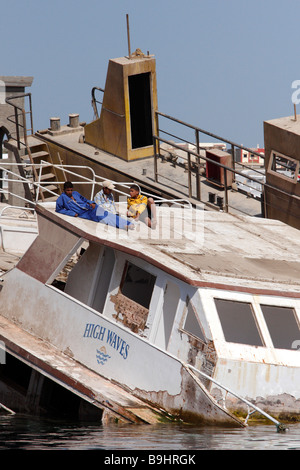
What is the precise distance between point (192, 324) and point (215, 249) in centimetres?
259

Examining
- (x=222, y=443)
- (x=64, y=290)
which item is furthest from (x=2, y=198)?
(x=222, y=443)

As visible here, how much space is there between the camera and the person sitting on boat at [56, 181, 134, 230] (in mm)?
17875

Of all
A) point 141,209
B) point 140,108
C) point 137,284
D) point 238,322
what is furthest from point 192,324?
point 140,108

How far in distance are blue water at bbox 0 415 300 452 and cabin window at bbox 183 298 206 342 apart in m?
1.38

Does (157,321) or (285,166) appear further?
(285,166)

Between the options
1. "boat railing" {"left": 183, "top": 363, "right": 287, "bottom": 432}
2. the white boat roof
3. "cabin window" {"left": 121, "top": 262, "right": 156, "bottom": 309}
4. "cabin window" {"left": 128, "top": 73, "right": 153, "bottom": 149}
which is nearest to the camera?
"boat railing" {"left": 183, "top": 363, "right": 287, "bottom": 432}

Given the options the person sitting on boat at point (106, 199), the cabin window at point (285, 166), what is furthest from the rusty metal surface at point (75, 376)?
the cabin window at point (285, 166)

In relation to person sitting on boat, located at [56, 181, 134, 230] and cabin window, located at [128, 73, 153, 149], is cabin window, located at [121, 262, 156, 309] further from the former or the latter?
cabin window, located at [128, 73, 153, 149]

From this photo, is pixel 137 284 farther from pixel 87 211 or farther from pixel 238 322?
pixel 238 322

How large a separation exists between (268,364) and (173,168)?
12.5 meters

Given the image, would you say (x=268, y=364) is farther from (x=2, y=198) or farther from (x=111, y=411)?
(x=2, y=198)

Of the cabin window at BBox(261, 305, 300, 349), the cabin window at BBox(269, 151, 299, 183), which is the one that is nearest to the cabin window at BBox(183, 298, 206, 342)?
the cabin window at BBox(261, 305, 300, 349)

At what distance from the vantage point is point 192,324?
51.3 ft

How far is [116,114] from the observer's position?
90.1ft
